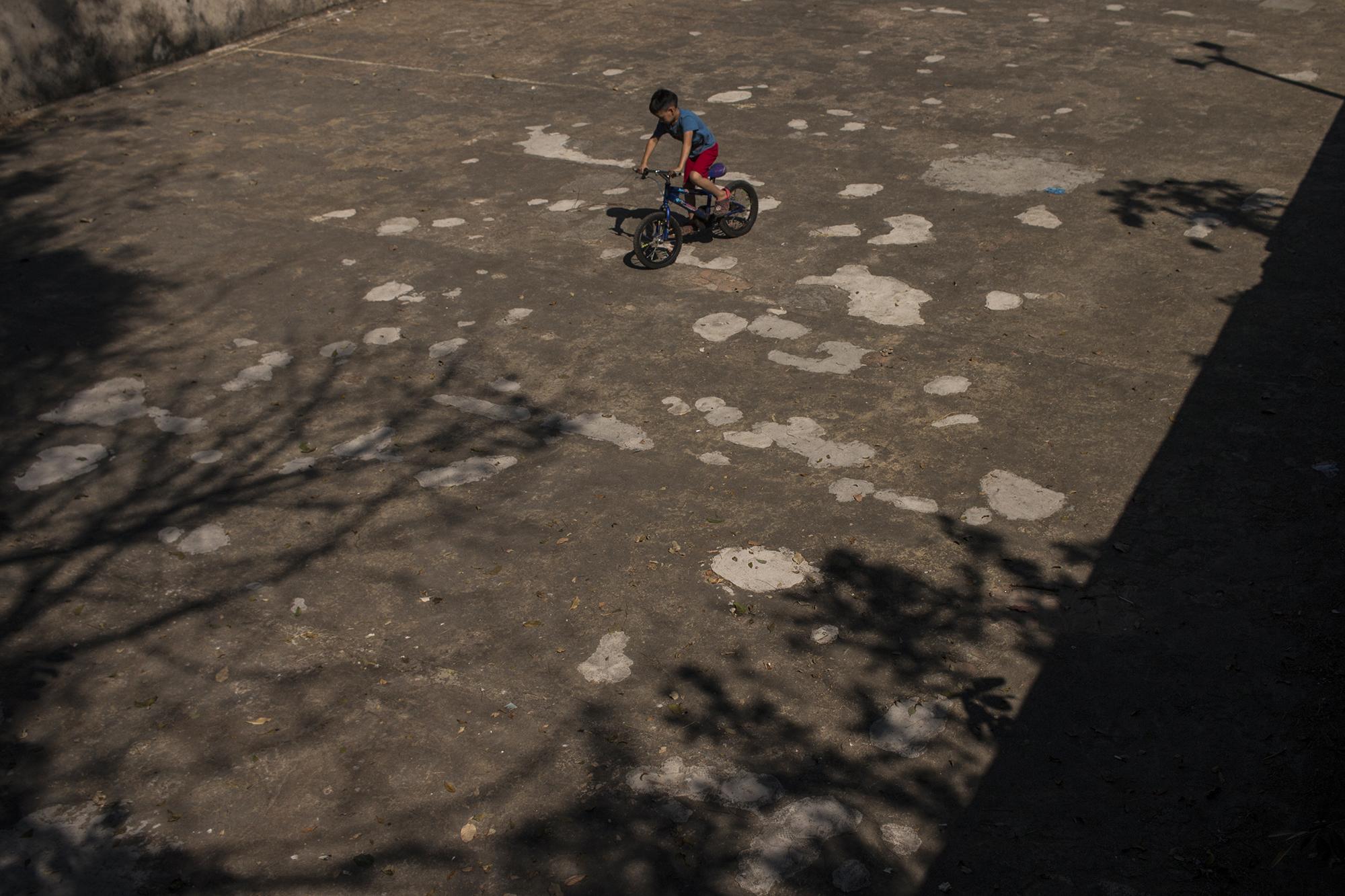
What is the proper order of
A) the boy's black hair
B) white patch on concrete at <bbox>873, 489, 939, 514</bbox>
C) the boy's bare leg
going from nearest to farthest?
white patch on concrete at <bbox>873, 489, 939, 514</bbox>
the boy's black hair
the boy's bare leg

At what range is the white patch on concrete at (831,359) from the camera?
620 centimetres

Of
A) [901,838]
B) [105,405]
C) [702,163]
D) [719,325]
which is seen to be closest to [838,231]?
[702,163]

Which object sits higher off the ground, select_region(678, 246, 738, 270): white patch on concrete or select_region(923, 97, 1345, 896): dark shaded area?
select_region(678, 246, 738, 270): white patch on concrete

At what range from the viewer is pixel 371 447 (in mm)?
5699

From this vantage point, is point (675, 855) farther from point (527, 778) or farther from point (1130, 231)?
point (1130, 231)

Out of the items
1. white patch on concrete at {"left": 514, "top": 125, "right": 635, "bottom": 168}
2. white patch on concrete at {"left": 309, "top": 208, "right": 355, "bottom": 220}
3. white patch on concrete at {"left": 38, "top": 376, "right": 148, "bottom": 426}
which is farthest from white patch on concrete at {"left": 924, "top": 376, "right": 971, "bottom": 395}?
white patch on concrete at {"left": 309, "top": 208, "right": 355, "bottom": 220}

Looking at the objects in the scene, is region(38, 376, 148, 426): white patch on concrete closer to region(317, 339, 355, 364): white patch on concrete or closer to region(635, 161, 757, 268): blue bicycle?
region(317, 339, 355, 364): white patch on concrete

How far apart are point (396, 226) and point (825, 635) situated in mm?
5200

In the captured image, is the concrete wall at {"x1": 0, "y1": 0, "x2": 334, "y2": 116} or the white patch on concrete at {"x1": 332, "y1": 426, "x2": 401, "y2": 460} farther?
the concrete wall at {"x1": 0, "y1": 0, "x2": 334, "y2": 116}

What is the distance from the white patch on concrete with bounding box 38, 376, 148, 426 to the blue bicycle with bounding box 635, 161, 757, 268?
127 inches

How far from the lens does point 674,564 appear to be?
4.81 metres

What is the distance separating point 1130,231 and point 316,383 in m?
5.57

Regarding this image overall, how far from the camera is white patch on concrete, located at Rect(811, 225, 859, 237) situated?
303 inches

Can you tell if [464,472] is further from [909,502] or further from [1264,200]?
[1264,200]
